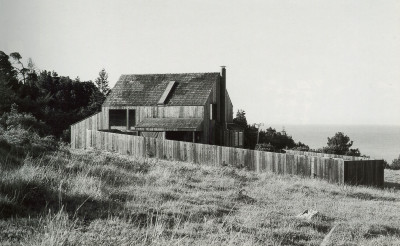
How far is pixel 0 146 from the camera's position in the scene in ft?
44.0

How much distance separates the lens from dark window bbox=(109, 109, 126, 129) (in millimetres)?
40656

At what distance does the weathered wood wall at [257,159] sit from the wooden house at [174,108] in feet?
20.1

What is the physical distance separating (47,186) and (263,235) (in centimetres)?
485

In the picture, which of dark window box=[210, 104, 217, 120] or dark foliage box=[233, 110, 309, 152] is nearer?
dark window box=[210, 104, 217, 120]

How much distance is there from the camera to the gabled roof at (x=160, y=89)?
37.5 m

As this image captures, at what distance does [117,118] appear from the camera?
135 feet

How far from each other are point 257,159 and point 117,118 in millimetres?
20783

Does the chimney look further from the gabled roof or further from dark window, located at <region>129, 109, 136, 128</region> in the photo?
dark window, located at <region>129, 109, 136, 128</region>

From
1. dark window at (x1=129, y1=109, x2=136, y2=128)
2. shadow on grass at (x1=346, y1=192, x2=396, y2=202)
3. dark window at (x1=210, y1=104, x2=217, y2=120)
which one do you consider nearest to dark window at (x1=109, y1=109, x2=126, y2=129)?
dark window at (x1=129, y1=109, x2=136, y2=128)

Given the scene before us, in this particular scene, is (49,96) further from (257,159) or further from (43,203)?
(43,203)

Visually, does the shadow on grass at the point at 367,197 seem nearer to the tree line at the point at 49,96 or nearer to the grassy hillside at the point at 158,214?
the grassy hillside at the point at 158,214

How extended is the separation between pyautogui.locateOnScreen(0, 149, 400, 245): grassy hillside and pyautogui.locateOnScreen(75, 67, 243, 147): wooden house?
21.6 m

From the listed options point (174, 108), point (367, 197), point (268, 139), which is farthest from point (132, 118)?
point (367, 197)

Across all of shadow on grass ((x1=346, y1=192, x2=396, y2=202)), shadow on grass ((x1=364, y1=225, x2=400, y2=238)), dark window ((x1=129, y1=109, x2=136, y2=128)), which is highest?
dark window ((x1=129, y1=109, x2=136, y2=128))
